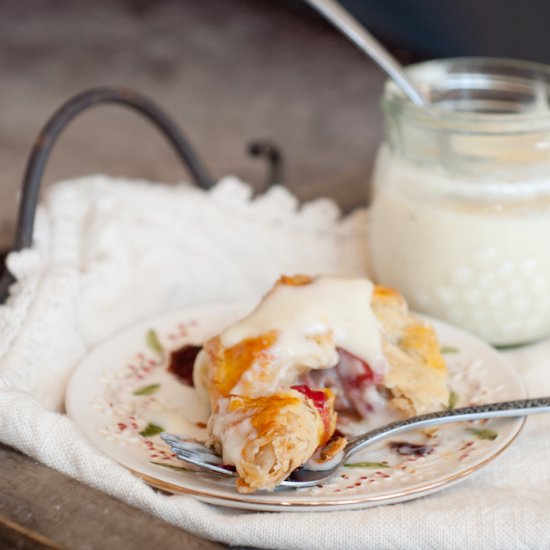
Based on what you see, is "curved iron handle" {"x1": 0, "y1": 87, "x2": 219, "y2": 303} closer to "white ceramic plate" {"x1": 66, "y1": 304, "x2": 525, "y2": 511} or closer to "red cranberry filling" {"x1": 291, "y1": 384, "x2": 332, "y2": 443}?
"white ceramic plate" {"x1": 66, "y1": 304, "x2": 525, "y2": 511}

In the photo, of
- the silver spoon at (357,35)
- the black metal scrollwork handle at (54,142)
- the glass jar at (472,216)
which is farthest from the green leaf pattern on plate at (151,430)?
the silver spoon at (357,35)

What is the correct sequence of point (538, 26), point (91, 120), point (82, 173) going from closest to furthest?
point (82, 173), point (538, 26), point (91, 120)

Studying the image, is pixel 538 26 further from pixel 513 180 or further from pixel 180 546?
pixel 180 546

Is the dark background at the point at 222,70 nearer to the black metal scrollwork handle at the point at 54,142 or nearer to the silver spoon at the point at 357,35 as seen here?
the black metal scrollwork handle at the point at 54,142

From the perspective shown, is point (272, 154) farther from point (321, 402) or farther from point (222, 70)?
point (222, 70)

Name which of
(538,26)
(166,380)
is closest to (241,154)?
(538,26)
